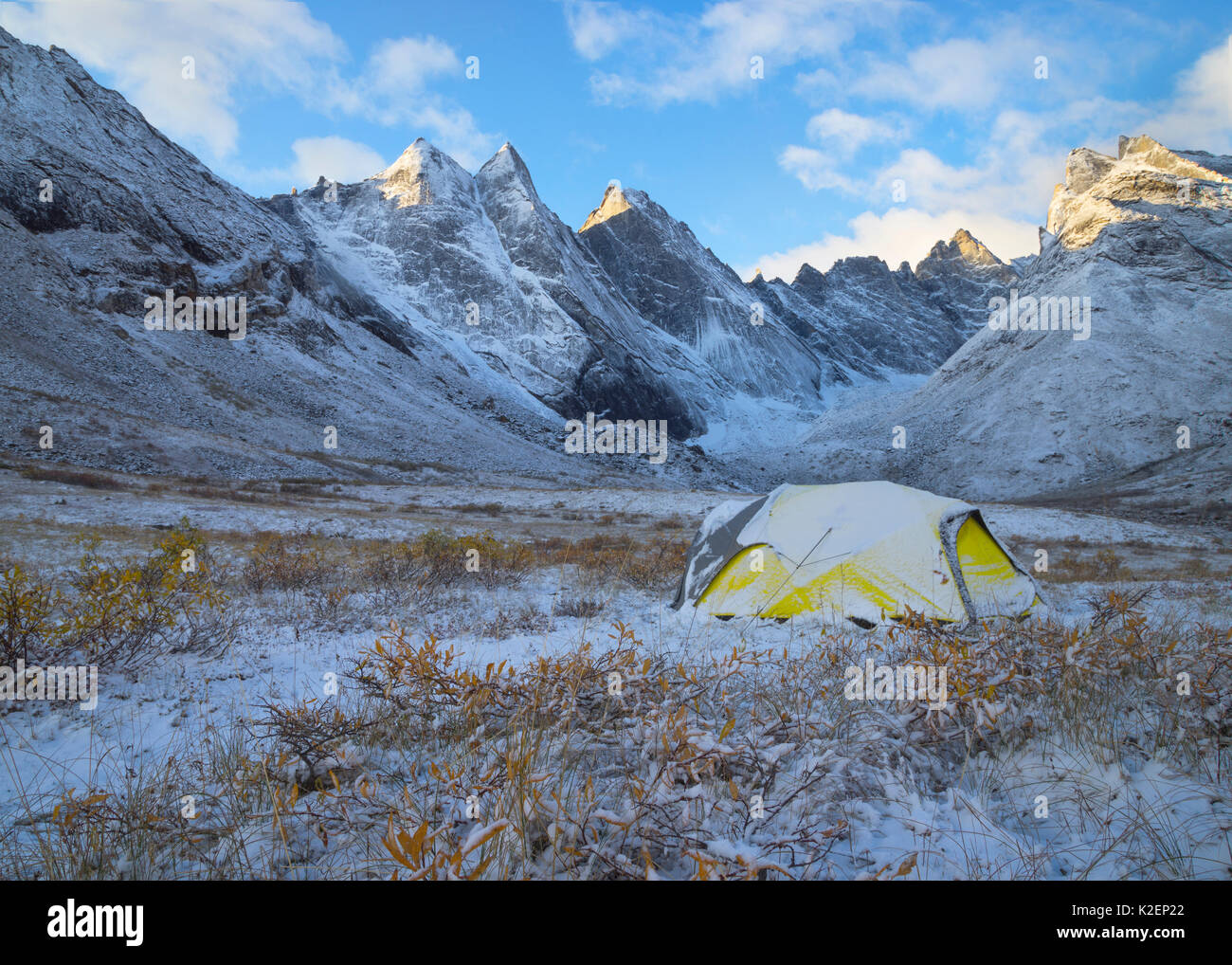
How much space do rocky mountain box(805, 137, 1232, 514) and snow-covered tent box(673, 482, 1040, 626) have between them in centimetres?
3807

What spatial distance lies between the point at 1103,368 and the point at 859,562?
2304 inches

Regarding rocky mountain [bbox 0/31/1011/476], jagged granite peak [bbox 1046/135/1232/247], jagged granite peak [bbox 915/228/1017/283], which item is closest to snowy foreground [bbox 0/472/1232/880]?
rocky mountain [bbox 0/31/1011/476]

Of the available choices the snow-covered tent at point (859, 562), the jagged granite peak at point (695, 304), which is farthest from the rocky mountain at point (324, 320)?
the snow-covered tent at point (859, 562)

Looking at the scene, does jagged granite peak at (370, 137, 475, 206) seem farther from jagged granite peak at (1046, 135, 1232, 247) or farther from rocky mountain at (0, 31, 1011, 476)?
jagged granite peak at (1046, 135, 1232, 247)

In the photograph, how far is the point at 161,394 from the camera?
1491 inches

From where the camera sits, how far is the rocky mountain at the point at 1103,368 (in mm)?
44688

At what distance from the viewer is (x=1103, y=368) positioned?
4931 cm

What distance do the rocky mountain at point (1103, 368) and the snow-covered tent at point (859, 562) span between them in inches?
1499

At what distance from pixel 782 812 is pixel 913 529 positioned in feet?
19.3

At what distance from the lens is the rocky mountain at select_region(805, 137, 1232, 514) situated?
147 feet

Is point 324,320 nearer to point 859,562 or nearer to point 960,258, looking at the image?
point 859,562

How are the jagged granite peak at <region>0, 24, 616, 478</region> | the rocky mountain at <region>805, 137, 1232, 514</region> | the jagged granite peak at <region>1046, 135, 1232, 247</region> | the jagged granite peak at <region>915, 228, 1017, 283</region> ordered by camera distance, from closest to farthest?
the jagged granite peak at <region>0, 24, 616, 478</region> < the rocky mountain at <region>805, 137, 1232, 514</region> < the jagged granite peak at <region>1046, 135, 1232, 247</region> < the jagged granite peak at <region>915, 228, 1017, 283</region>
